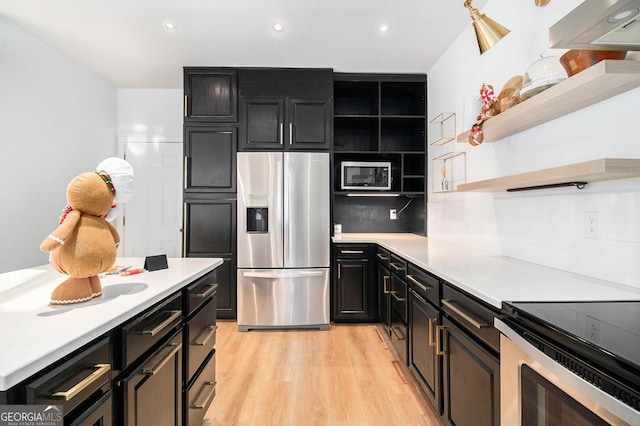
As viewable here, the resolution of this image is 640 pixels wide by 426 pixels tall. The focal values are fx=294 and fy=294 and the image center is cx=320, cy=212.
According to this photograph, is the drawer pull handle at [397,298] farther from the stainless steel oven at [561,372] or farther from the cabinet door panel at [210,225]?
the cabinet door panel at [210,225]

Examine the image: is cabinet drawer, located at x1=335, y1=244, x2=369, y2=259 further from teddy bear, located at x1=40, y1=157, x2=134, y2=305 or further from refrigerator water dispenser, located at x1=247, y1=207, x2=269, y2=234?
teddy bear, located at x1=40, y1=157, x2=134, y2=305

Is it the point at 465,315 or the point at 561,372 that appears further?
the point at 465,315

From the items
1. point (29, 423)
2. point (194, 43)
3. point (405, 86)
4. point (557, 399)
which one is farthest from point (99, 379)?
point (405, 86)

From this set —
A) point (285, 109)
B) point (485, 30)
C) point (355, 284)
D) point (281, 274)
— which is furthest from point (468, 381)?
point (285, 109)

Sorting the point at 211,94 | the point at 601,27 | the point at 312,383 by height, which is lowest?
the point at 312,383

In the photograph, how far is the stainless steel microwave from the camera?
Answer: 3.32m

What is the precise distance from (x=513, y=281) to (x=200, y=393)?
1601mm

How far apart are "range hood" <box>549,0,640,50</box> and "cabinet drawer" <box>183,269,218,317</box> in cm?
172

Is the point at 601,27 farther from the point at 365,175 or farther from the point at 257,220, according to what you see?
the point at 257,220

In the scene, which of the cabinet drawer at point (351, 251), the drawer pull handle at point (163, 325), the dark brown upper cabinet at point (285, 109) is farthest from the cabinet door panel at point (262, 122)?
the drawer pull handle at point (163, 325)

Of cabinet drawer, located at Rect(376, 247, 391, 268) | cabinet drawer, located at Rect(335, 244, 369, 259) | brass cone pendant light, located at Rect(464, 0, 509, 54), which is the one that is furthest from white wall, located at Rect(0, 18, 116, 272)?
brass cone pendant light, located at Rect(464, 0, 509, 54)

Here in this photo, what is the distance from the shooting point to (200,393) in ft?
4.95

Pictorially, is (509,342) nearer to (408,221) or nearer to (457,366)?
(457,366)

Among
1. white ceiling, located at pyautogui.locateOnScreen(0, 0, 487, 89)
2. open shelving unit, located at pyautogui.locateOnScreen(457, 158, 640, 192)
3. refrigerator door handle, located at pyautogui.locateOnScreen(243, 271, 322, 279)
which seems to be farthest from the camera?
refrigerator door handle, located at pyautogui.locateOnScreen(243, 271, 322, 279)
